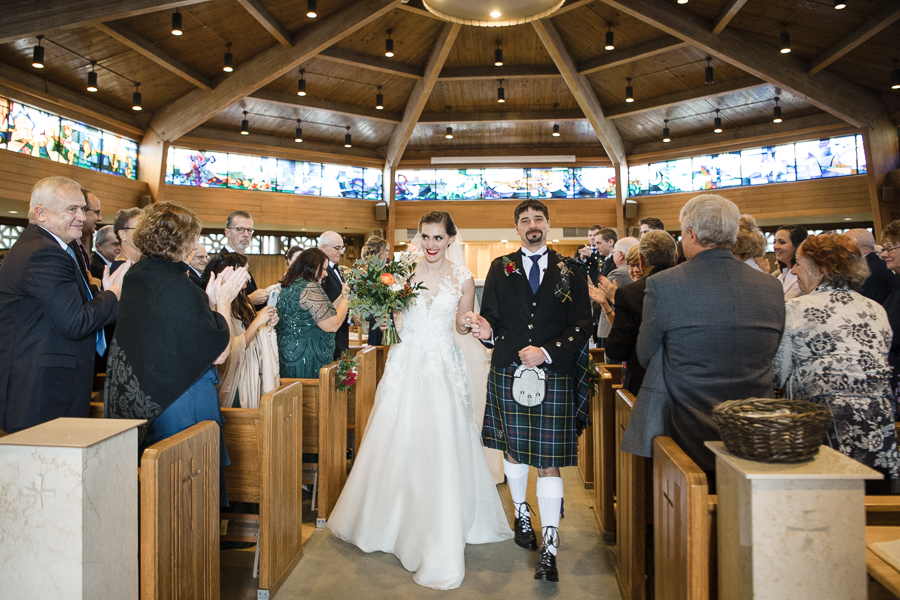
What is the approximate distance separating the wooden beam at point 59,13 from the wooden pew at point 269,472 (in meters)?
7.42

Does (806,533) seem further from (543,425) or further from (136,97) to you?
(136,97)

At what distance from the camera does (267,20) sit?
9695 millimetres

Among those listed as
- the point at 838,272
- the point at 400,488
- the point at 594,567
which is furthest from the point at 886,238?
the point at 400,488

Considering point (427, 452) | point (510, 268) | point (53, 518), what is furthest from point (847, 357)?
point (53, 518)

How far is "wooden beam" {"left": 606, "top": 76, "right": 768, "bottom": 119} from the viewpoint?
500 inches

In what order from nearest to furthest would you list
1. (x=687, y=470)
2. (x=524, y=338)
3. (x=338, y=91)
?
(x=687, y=470) → (x=524, y=338) → (x=338, y=91)

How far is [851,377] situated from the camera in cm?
243

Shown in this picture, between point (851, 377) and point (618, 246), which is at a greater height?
point (618, 246)

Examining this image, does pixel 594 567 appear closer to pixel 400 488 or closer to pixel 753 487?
pixel 400 488

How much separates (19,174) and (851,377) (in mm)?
12643

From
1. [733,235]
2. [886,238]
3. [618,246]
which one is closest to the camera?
[733,235]

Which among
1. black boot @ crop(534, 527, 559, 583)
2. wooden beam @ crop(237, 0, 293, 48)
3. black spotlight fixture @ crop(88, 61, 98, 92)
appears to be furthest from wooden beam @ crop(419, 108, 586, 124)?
black boot @ crop(534, 527, 559, 583)

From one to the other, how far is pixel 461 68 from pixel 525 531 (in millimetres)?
11774

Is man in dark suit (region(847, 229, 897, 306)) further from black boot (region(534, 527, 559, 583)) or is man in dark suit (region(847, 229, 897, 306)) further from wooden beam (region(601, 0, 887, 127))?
wooden beam (region(601, 0, 887, 127))
